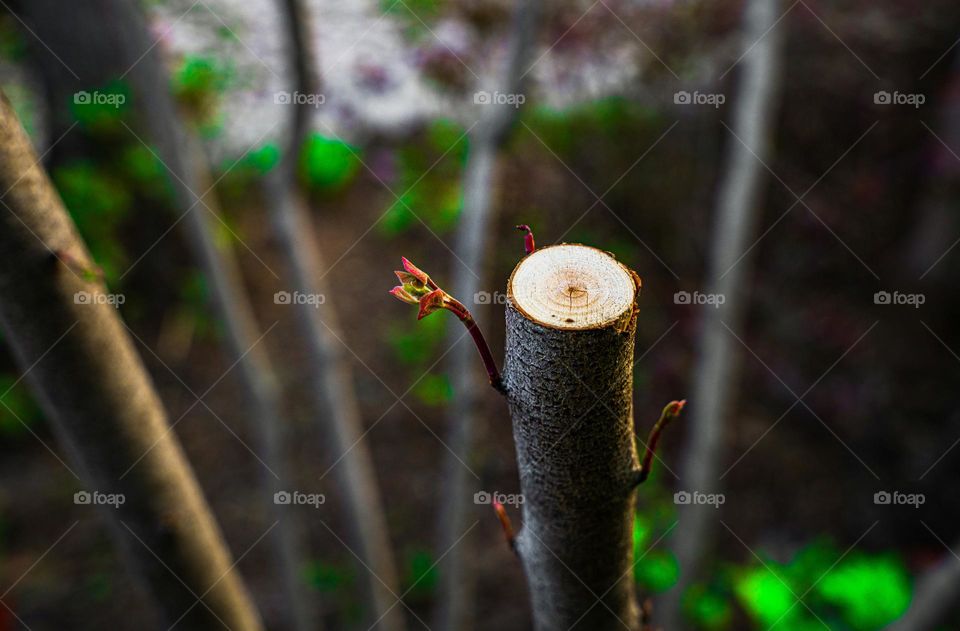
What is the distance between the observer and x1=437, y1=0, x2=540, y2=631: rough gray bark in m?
2.88

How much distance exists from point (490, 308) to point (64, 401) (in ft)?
10.9

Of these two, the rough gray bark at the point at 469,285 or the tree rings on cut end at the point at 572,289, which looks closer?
the tree rings on cut end at the point at 572,289

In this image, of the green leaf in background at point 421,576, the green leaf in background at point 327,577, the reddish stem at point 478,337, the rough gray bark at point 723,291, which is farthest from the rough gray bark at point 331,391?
the reddish stem at point 478,337

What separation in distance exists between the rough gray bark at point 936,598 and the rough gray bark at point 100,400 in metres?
2.09

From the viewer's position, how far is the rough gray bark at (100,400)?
0.97 m

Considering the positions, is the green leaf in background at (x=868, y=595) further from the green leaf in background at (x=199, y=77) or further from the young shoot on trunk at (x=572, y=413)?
the green leaf in background at (x=199, y=77)

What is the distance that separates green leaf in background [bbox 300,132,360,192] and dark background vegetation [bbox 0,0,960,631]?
0.11ft

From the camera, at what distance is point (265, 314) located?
495cm

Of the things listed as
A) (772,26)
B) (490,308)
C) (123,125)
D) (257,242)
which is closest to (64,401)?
(772,26)

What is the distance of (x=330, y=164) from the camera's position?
561 centimetres

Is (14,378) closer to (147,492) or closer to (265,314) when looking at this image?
(265,314)

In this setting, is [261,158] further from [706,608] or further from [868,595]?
[868,595]

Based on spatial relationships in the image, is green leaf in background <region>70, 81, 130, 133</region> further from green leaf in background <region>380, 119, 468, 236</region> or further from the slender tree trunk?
the slender tree trunk

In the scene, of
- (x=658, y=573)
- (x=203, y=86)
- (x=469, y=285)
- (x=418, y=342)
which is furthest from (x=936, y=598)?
(x=203, y=86)
